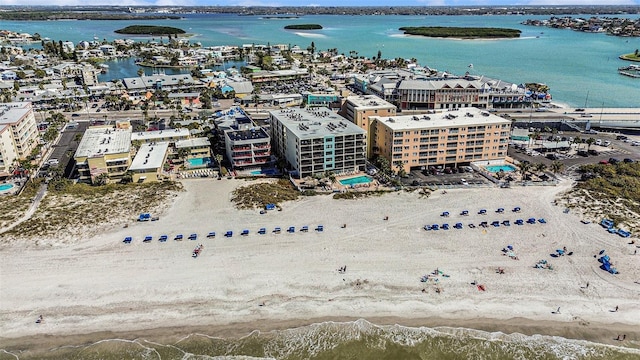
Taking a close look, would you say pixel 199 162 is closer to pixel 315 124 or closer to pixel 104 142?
pixel 104 142

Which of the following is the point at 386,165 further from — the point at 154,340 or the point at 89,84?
the point at 89,84

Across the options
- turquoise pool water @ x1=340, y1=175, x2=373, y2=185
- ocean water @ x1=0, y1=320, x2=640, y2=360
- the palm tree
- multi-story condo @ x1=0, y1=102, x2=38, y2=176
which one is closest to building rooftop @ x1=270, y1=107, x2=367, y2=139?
turquoise pool water @ x1=340, y1=175, x2=373, y2=185

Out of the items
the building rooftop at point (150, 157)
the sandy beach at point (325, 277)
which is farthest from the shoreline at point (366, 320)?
the building rooftop at point (150, 157)

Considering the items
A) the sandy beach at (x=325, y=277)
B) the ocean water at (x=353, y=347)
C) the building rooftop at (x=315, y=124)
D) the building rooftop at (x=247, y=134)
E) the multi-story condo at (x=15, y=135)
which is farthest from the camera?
the building rooftop at (x=247, y=134)

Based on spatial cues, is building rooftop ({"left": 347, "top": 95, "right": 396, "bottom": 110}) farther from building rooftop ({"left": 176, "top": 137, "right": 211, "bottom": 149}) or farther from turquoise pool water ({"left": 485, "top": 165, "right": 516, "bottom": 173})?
building rooftop ({"left": 176, "top": 137, "right": 211, "bottom": 149})

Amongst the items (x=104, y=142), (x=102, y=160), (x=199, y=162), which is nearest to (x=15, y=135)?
(x=104, y=142)

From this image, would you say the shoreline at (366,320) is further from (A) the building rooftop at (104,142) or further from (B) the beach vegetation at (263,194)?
(A) the building rooftop at (104,142)
